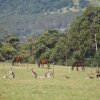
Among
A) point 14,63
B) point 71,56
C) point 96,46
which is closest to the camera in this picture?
point 14,63

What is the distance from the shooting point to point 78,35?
229ft

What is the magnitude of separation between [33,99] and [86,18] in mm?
48911

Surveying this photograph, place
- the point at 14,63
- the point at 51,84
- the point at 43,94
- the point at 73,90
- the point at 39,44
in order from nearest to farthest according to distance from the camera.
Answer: the point at 43,94 → the point at 73,90 → the point at 51,84 → the point at 14,63 → the point at 39,44

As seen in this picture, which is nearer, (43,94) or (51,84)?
(43,94)

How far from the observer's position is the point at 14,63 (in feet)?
Result: 166

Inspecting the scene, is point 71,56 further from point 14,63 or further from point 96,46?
point 14,63

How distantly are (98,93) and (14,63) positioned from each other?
85.4 feet


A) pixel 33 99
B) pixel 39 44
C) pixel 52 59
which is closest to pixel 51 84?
pixel 33 99

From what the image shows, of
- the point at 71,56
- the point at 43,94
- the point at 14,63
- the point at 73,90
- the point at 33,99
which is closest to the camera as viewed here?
the point at 33,99

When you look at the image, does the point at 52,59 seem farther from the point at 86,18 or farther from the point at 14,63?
the point at 14,63

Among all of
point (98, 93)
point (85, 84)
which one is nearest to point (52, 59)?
point (85, 84)

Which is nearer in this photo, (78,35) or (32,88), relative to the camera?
(32,88)

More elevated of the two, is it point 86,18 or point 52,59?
point 86,18

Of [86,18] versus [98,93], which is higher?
[86,18]
